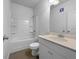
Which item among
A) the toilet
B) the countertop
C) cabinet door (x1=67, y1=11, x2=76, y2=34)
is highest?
cabinet door (x1=67, y1=11, x2=76, y2=34)

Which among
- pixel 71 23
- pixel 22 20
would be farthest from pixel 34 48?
pixel 22 20

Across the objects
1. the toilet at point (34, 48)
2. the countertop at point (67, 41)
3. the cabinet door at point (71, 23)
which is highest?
the cabinet door at point (71, 23)

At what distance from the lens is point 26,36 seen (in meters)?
4.04

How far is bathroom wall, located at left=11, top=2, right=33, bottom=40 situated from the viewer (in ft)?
11.9

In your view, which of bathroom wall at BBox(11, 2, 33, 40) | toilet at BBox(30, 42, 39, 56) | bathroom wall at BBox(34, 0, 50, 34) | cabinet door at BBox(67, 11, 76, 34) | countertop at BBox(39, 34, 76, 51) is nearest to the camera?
countertop at BBox(39, 34, 76, 51)

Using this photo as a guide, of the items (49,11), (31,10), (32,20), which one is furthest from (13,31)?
(49,11)

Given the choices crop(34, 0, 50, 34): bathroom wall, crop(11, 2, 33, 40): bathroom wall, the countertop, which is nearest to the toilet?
crop(34, 0, 50, 34): bathroom wall

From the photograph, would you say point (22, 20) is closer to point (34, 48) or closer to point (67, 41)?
point (34, 48)

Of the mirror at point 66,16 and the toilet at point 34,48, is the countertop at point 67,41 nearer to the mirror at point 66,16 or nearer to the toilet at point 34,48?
the mirror at point 66,16

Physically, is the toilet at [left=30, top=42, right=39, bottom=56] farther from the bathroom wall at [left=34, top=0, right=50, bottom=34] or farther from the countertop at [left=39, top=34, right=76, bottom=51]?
the countertop at [left=39, top=34, right=76, bottom=51]

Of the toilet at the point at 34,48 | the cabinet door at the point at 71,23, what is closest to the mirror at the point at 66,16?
the cabinet door at the point at 71,23

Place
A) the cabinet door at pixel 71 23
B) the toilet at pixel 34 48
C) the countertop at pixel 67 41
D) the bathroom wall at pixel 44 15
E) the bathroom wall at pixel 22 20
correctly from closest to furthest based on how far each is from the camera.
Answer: the countertop at pixel 67 41, the cabinet door at pixel 71 23, the toilet at pixel 34 48, the bathroom wall at pixel 44 15, the bathroom wall at pixel 22 20

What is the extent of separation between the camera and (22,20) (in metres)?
3.92

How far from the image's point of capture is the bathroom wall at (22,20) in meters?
3.61
